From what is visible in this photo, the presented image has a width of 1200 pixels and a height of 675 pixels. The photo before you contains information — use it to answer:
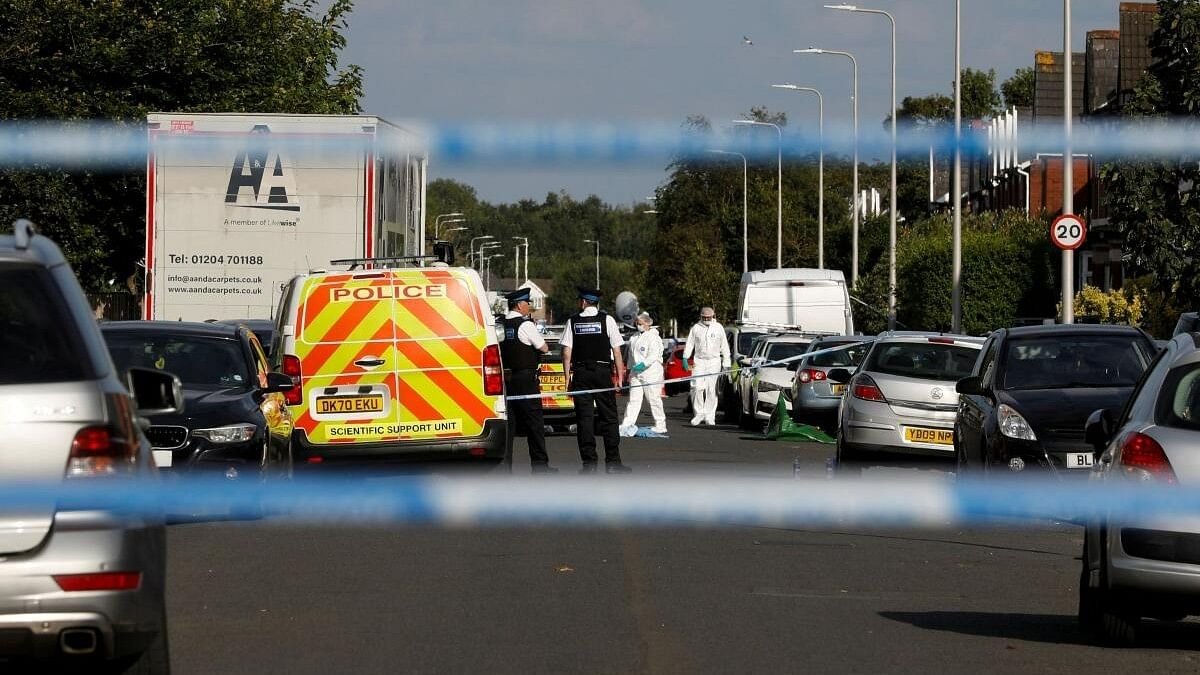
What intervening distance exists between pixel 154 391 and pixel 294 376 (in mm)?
8794

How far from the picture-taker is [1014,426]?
50.6ft

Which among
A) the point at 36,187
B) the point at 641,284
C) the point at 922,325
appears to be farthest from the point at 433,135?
the point at 641,284

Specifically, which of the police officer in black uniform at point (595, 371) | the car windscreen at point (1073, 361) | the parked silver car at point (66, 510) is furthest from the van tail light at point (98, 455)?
the police officer in black uniform at point (595, 371)

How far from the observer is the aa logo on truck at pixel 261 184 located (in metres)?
22.5

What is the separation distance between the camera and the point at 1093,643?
986cm

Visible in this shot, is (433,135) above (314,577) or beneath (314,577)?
above

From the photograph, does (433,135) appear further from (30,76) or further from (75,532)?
(30,76)

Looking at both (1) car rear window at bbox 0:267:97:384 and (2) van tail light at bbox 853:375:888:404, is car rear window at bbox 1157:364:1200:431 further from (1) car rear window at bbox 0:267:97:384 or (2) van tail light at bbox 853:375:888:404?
(2) van tail light at bbox 853:375:888:404

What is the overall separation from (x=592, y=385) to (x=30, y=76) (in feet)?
58.6

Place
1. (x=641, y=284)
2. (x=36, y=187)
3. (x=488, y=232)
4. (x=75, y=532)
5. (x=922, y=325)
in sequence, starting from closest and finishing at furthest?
(x=75, y=532) < (x=36, y=187) < (x=922, y=325) < (x=641, y=284) < (x=488, y=232)

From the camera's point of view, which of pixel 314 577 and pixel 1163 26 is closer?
pixel 314 577

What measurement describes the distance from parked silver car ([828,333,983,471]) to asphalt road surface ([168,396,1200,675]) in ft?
11.1

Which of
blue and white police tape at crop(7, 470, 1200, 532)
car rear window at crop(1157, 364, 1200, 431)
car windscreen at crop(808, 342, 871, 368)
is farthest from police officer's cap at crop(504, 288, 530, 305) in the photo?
car rear window at crop(1157, 364, 1200, 431)

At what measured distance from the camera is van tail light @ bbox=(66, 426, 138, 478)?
6562 mm
